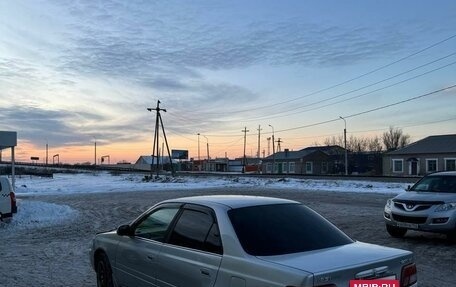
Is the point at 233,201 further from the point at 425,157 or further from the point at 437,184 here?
the point at 425,157

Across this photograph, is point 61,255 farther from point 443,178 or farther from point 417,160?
point 417,160

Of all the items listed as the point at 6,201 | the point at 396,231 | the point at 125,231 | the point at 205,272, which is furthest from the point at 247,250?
the point at 6,201

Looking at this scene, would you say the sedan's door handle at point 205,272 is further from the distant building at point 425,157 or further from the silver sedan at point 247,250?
the distant building at point 425,157

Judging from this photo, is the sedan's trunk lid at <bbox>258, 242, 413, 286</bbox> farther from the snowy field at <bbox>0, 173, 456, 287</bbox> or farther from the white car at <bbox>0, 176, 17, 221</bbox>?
the white car at <bbox>0, 176, 17, 221</bbox>

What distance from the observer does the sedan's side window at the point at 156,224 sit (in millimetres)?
5906

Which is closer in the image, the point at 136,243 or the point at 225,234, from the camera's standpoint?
the point at 225,234

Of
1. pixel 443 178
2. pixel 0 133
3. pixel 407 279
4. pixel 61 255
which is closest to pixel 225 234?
pixel 407 279

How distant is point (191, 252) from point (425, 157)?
247 ft

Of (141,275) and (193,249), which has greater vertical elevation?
(193,249)

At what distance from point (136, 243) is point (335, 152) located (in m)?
115

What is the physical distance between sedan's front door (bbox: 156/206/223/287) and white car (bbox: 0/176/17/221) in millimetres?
12240

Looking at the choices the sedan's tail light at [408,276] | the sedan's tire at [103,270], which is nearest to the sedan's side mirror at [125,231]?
the sedan's tire at [103,270]

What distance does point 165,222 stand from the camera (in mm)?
5980

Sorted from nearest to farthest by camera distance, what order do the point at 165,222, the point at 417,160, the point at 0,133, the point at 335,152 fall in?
the point at 165,222
the point at 0,133
the point at 417,160
the point at 335,152
